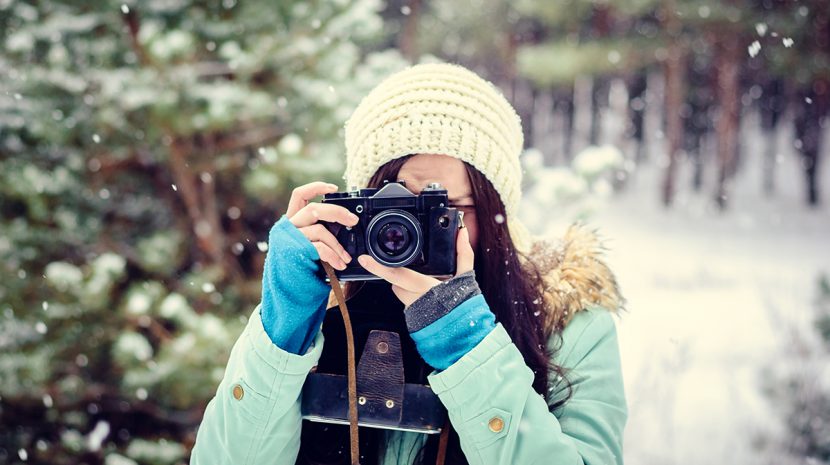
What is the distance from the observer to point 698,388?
548 cm

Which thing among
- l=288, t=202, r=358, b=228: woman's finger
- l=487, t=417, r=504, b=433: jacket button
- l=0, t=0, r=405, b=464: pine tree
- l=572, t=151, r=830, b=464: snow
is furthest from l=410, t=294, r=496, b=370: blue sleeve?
l=0, t=0, r=405, b=464: pine tree

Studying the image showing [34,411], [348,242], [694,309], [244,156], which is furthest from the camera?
[694,309]

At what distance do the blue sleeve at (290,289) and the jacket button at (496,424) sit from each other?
13.4 inches

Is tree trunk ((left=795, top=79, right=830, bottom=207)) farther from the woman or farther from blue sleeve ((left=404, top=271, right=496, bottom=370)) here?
blue sleeve ((left=404, top=271, right=496, bottom=370))

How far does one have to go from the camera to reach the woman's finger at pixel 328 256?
43.4 inches

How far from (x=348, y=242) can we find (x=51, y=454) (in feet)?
9.79

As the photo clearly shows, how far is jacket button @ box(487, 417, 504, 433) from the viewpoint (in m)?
1.02

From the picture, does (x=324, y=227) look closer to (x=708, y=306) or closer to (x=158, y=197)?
(x=158, y=197)

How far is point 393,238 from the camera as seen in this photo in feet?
3.67

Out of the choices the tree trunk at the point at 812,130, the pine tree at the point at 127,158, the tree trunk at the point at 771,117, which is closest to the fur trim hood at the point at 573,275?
the pine tree at the point at 127,158

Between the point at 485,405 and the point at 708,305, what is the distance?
8644 millimetres

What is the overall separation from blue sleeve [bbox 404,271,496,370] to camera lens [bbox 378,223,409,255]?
0.10 m

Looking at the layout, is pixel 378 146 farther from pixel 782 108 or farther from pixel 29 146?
pixel 782 108

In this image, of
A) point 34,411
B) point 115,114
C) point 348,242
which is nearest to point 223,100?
point 115,114
